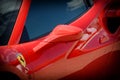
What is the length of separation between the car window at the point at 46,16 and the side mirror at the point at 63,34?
0.18 metres

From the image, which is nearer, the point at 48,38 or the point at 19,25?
the point at 48,38

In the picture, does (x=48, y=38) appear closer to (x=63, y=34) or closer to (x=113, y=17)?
(x=63, y=34)

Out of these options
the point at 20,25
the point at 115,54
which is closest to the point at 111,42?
the point at 115,54

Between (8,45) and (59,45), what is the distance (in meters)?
0.54

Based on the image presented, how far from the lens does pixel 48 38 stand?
19.4 feet

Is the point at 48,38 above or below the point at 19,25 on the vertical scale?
below

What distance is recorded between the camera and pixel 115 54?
6363mm

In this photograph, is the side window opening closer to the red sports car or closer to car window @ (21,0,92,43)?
the red sports car

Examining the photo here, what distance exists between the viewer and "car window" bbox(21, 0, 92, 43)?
6.04m

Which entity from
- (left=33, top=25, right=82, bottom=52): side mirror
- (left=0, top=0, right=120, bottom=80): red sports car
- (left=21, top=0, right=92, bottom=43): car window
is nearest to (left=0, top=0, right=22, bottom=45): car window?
(left=0, top=0, right=120, bottom=80): red sports car

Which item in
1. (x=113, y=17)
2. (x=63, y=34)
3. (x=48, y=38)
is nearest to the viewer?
(x=63, y=34)

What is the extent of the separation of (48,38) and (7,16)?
0.52m

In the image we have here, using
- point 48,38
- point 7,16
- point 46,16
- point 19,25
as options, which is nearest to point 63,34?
point 48,38

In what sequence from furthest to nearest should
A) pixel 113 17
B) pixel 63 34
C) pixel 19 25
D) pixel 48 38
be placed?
1. pixel 113 17
2. pixel 19 25
3. pixel 48 38
4. pixel 63 34
